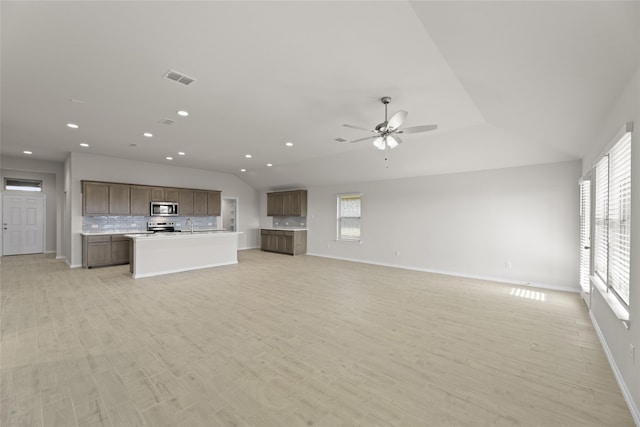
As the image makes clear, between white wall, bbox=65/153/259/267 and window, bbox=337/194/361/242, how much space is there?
4141mm

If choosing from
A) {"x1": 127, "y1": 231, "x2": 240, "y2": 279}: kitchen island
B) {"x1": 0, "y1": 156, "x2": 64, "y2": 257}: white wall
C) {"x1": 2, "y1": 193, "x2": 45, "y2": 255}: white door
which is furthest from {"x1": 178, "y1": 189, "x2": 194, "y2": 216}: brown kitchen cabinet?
{"x1": 2, "y1": 193, "x2": 45, "y2": 255}: white door

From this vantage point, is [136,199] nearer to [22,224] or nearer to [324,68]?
[22,224]

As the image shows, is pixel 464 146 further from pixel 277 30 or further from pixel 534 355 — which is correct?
pixel 277 30

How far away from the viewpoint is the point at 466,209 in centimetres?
603

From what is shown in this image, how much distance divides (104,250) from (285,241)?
5.06 meters

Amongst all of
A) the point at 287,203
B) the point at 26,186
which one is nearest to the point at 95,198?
the point at 26,186

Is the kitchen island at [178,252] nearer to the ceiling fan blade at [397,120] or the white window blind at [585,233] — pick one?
the ceiling fan blade at [397,120]

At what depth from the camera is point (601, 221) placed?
318 cm

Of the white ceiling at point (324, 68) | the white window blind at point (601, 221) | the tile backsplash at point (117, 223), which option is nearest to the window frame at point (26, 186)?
the tile backsplash at point (117, 223)

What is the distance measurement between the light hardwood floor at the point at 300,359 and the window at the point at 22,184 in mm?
5617

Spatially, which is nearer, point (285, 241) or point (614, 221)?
point (614, 221)

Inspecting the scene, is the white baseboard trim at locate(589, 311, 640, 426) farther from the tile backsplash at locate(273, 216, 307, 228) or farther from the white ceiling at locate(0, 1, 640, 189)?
the tile backsplash at locate(273, 216, 307, 228)

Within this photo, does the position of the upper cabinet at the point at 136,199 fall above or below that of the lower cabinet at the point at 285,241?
above

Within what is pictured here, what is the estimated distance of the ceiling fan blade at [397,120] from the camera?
2.93 metres
